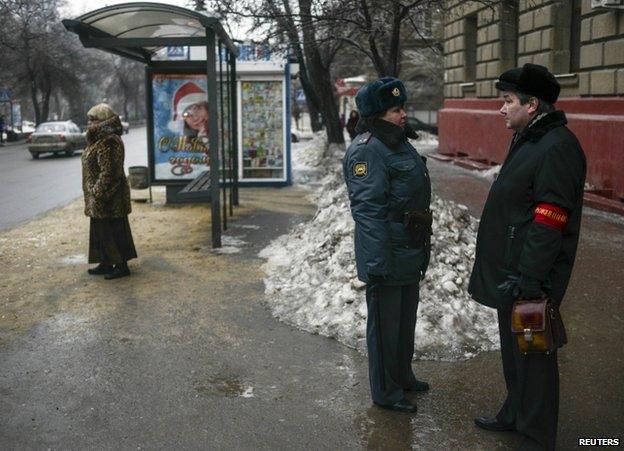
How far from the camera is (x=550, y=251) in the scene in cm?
320

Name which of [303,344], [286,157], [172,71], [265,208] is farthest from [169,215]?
[303,344]

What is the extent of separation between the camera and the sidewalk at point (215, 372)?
12.6ft

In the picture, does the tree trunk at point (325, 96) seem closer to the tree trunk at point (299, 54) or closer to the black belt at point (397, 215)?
the tree trunk at point (299, 54)

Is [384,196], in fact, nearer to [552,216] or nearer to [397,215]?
[397,215]

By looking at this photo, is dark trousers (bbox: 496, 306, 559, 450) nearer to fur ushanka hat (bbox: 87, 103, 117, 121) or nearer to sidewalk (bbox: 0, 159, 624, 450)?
sidewalk (bbox: 0, 159, 624, 450)

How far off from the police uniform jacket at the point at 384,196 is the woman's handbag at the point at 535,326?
2.50ft

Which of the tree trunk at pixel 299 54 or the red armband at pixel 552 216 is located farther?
the tree trunk at pixel 299 54

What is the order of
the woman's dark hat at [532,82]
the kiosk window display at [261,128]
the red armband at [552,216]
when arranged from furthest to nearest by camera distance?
the kiosk window display at [261,128] < the woman's dark hat at [532,82] < the red armband at [552,216]

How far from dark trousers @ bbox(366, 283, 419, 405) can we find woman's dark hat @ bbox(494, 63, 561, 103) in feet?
4.08

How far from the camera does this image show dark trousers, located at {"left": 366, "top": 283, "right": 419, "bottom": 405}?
13.1 feet

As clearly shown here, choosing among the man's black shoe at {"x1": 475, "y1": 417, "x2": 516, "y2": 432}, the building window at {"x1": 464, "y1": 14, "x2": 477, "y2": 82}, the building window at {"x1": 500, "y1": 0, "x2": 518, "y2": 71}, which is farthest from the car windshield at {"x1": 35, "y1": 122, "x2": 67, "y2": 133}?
the man's black shoe at {"x1": 475, "y1": 417, "x2": 516, "y2": 432}
